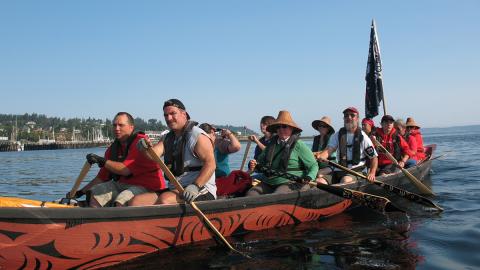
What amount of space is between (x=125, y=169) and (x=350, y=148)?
4.87 meters

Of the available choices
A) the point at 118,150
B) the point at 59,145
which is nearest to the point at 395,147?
the point at 118,150

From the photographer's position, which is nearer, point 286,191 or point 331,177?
point 286,191

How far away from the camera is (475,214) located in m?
7.81

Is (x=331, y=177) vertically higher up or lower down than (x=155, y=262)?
higher up

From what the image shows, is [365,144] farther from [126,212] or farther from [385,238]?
[126,212]

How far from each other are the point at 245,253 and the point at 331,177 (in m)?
3.70

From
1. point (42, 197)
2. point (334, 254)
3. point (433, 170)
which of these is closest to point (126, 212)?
point (334, 254)

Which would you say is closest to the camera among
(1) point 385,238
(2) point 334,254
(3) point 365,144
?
(2) point 334,254

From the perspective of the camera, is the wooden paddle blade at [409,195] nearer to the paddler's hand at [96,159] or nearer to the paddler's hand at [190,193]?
the paddler's hand at [190,193]

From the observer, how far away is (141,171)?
5.68 meters

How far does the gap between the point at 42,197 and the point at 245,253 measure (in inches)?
405

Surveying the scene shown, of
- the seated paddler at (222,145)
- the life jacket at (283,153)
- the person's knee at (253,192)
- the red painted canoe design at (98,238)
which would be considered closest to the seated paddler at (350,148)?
the life jacket at (283,153)

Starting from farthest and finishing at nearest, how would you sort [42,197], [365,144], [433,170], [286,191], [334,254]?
[433,170], [42,197], [365,144], [286,191], [334,254]

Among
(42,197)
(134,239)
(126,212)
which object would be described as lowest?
(42,197)
